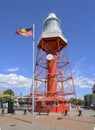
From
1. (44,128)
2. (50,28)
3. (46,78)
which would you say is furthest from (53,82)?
(44,128)

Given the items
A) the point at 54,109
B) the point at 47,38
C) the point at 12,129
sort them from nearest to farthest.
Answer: the point at 12,129 → the point at 54,109 → the point at 47,38

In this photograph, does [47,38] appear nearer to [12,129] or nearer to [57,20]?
[57,20]

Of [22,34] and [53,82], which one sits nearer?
[22,34]

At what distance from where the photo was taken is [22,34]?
108 feet

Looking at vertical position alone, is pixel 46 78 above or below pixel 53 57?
below

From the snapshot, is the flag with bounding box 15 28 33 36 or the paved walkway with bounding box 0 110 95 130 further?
the flag with bounding box 15 28 33 36

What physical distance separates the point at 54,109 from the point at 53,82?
6.49 m

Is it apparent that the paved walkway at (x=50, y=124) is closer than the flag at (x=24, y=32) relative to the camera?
Yes

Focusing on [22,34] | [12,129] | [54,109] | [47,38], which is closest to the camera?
[12,129]

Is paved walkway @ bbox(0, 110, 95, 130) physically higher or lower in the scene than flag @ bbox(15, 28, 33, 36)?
lower

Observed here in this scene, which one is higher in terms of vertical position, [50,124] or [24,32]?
[24,32]

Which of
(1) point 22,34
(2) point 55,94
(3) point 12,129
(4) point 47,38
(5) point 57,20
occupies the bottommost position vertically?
(3) point 12,129

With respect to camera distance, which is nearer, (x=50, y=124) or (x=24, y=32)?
(x=50, y=124)

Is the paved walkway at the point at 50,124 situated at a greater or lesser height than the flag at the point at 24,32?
lesser
